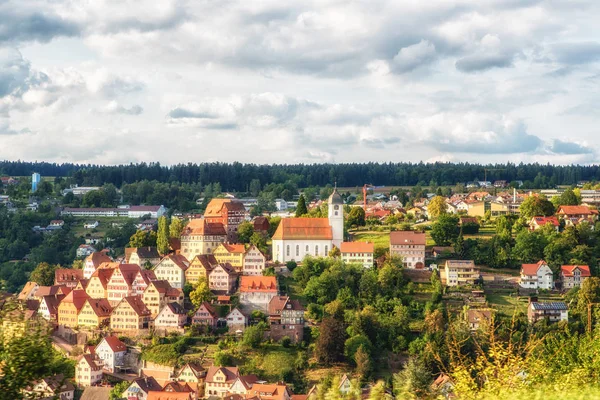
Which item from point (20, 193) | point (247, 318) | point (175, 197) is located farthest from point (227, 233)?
→ point (20, 193)

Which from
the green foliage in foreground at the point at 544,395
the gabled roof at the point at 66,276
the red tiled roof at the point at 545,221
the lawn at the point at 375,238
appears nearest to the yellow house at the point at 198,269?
the gabled roof at the point at 66,276

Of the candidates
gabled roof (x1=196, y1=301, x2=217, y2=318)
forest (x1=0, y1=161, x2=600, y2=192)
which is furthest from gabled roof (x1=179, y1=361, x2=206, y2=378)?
forest (x1=0, y1=161, x2=600, y2=192)

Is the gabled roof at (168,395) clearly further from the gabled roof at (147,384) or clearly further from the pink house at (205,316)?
the pink house at (205,316)

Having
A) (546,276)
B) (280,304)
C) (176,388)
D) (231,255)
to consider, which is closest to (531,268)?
(546,276)

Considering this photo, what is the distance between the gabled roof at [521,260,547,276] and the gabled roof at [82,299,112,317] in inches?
1023

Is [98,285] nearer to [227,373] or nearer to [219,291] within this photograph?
[219,291]

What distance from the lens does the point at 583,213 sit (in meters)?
69.9

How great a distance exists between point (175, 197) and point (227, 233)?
4667cm

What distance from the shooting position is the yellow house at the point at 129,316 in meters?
52.8

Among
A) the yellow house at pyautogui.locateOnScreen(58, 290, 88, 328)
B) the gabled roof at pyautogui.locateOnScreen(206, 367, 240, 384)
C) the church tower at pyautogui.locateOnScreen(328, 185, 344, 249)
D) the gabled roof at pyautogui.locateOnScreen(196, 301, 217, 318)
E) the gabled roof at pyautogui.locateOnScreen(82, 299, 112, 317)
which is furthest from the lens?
the church tower at pyautogui.locateOnScreen(328, 185, 344, 249)

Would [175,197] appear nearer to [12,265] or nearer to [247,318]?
[12,265]

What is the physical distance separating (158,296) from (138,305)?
1.29 m

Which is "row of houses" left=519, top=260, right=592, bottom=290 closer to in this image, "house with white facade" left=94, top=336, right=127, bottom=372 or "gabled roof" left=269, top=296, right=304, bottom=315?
"gabled roof" left=269, top=296, right=304, bottom=315

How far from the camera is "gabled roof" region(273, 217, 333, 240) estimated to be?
60.2 metres
